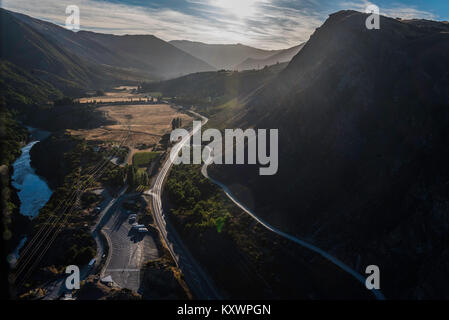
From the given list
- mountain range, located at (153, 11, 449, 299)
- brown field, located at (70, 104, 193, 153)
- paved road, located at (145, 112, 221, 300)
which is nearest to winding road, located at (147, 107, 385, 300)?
paved road, located at (145, 112, 221, 300)

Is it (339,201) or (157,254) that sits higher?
(339,201)

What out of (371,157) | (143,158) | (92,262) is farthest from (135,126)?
(371,157)

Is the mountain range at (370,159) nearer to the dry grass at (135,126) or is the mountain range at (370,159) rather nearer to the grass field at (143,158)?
the grass field at (143,158)

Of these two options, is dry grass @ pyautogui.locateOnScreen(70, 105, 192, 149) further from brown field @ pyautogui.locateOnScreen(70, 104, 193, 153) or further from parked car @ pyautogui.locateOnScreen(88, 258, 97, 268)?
parked car @ pyautogui.locateOnScreen(88, 258, 97, 268)

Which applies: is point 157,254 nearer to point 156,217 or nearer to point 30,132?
point 156,217

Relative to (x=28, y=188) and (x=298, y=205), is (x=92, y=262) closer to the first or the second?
(x=298, y=205)

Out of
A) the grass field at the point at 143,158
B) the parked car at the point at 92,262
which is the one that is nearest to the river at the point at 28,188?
the parked car at the point at 92,262

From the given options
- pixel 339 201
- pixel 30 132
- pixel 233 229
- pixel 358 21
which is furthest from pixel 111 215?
pixel 30 132
